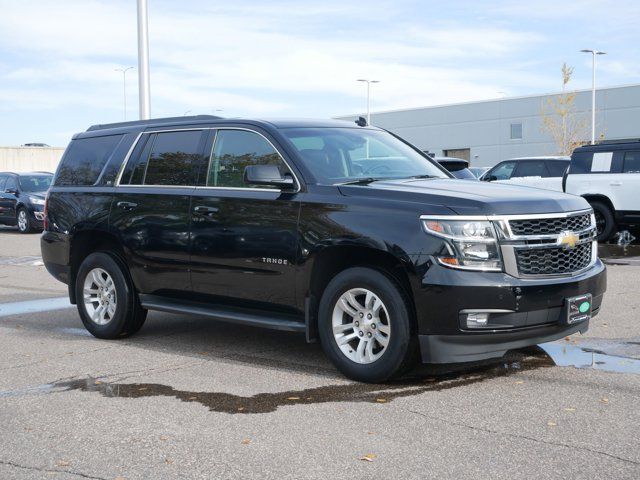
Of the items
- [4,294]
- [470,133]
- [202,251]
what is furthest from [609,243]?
[470,133]

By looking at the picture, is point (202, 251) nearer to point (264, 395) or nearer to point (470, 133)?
point (264, 395)

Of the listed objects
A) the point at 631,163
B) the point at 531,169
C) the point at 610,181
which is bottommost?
the point at 610,181

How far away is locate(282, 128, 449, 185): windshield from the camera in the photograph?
7.05m

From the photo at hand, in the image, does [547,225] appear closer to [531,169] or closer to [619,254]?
[619,254]

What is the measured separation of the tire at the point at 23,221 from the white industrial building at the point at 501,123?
3315 centimetres

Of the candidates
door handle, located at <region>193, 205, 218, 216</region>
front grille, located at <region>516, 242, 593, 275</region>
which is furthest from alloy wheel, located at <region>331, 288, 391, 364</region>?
door handle, located at <region>193, 205, 218, 216</region>

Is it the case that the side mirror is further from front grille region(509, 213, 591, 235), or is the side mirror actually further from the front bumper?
front grille region(509, 213, 591, 235)

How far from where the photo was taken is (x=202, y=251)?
742 centimetres

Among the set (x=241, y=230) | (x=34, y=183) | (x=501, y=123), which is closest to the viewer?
(x=241, y=230)

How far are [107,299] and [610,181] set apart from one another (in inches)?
507

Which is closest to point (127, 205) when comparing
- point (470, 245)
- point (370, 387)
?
point (370, 387)

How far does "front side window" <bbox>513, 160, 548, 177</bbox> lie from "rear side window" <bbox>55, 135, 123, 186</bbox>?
1446 centimetres

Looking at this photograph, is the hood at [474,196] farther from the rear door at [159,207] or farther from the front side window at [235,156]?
the rear door at [159,207]

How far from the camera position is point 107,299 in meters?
8.45
